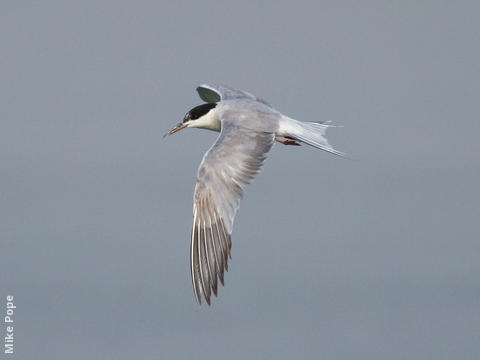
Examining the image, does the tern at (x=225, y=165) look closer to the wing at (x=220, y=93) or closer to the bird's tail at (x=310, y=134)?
the bird's tail at (x=310, y=134)

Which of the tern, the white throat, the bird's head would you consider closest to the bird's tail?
the tern

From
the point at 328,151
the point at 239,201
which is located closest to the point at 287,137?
the point at 328,151

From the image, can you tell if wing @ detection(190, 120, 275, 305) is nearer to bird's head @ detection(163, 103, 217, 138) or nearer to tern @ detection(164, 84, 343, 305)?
tern @ detection(164, 84, 343, 305)

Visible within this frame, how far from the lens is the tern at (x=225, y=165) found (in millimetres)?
11062

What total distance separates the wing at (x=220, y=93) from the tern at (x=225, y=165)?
30.1 inches

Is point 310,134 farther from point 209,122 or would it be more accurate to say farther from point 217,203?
point 217,203

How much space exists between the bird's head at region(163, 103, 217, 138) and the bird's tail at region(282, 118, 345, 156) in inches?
46.9

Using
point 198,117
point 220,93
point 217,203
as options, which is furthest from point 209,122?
point 217,203

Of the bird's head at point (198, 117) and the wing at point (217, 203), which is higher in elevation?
the bird's head at point (198, 117)

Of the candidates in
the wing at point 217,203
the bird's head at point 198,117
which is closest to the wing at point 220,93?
the bird's head at point 198,117

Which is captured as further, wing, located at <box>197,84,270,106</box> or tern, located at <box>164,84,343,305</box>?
wing, located at <box>197,84,270,106</box>

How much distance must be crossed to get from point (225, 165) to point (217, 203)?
1.63ft

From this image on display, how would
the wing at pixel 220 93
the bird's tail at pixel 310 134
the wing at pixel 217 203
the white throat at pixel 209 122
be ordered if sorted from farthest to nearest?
the wing at pixel 220 93 → the white throat at pixel 209 122 → the bird's tail at pixel 310 134 → the wing at pixel 217 203

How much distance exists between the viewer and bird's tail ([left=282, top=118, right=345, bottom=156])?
12.6 meters
